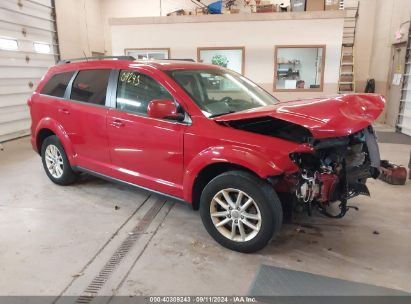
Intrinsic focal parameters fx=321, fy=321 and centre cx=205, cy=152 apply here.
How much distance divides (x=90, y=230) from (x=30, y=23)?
726 cm

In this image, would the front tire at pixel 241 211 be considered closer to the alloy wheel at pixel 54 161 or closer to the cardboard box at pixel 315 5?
the alloy wheel at pixel 54 161

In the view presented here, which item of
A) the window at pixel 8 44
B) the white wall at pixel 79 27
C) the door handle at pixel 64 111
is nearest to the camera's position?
the door handle at pixel 64 111

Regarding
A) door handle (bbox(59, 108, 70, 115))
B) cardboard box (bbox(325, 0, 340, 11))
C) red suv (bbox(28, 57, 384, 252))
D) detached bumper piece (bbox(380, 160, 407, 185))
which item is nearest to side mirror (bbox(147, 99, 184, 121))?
red suv (bbox(28, 57, 384, 252))

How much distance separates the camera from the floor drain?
7.14ft

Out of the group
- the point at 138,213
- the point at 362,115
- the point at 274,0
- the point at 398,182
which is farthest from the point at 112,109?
the point at 274,0

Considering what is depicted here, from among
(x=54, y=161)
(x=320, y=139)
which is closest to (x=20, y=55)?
(x=54, y=161)

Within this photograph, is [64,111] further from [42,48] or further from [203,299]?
[42,48]

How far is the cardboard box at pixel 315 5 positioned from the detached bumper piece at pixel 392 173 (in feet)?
19.4

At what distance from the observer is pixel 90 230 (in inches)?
120

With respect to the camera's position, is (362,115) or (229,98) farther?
(229,98)

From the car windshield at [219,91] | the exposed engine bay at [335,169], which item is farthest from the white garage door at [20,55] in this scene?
the exposed engine bay at [335,169]

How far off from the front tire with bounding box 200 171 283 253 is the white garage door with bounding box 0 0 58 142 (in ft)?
21.7

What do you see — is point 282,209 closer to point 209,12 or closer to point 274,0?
point 209,12

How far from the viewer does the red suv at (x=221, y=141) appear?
2.38 m
